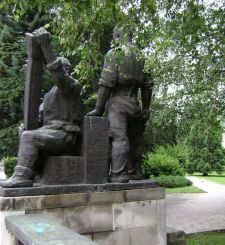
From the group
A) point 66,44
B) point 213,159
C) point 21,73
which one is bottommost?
point 213,159

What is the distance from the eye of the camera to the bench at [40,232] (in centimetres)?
288

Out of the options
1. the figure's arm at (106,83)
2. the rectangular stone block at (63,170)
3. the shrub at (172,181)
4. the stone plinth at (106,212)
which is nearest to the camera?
the stone plinth at (106,212)

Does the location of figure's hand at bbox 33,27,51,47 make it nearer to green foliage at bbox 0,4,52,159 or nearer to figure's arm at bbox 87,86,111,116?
figure's arm at bbox 87,86,111,116

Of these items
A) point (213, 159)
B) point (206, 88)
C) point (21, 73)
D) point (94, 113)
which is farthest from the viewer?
point (213, 159)

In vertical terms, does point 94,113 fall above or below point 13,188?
above

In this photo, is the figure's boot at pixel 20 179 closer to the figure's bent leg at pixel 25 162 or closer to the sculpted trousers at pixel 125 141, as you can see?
the figure's bent leg at pixel 25 162

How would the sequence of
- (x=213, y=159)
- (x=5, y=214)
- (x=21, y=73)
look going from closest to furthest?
(x=5, y=214) < (x=21, y=73) < (x=213, y=159)

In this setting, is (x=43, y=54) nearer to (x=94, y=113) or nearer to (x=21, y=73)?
(x=94, y=113)

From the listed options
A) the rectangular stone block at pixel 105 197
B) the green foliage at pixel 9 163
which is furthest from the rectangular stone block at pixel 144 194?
the green foliage at pixel 9 163

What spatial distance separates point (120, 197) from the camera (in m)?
5.07

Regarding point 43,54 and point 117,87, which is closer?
point 43,54

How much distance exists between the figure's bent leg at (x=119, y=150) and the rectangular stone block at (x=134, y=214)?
349 mm

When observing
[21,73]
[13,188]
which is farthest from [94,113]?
[21,73]

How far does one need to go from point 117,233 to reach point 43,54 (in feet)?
7.75
